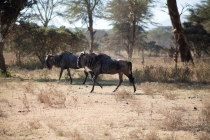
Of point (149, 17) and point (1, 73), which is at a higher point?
point (149, 17)

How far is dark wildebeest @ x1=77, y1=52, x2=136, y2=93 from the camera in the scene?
37.8ft

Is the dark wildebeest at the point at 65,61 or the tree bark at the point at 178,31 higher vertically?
the tree bark at the point at 178,31

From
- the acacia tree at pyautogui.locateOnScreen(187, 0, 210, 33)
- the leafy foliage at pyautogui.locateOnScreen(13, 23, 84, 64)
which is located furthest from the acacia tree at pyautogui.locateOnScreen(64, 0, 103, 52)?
the acacia tree at pyautogui.locateOnScreen(187, 0, 210, 33)

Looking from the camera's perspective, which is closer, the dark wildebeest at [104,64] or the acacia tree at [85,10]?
the dark wildebeest at [104,64]

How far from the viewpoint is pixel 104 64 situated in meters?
11.7

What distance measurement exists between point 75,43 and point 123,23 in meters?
8.20

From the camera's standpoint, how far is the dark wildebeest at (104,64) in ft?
37.8

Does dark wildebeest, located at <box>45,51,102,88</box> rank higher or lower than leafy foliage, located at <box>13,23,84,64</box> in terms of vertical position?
lower

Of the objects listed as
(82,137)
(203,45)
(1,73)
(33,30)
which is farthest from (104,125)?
(203,45)

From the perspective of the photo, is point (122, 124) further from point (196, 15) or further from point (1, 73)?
point (196, 15)

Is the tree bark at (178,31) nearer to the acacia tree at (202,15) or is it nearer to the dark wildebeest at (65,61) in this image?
the dark wildebeest at (65,61)

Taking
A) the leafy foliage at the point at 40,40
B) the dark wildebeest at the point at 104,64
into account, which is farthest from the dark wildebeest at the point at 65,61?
the leafy foliage at the point at 40,40

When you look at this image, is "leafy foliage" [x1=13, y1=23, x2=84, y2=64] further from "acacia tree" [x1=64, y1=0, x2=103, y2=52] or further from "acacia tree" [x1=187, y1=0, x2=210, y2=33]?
"acacia tree" [x1=187, y1=0, x2=210, y2=33]

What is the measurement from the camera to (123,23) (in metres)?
38.2
